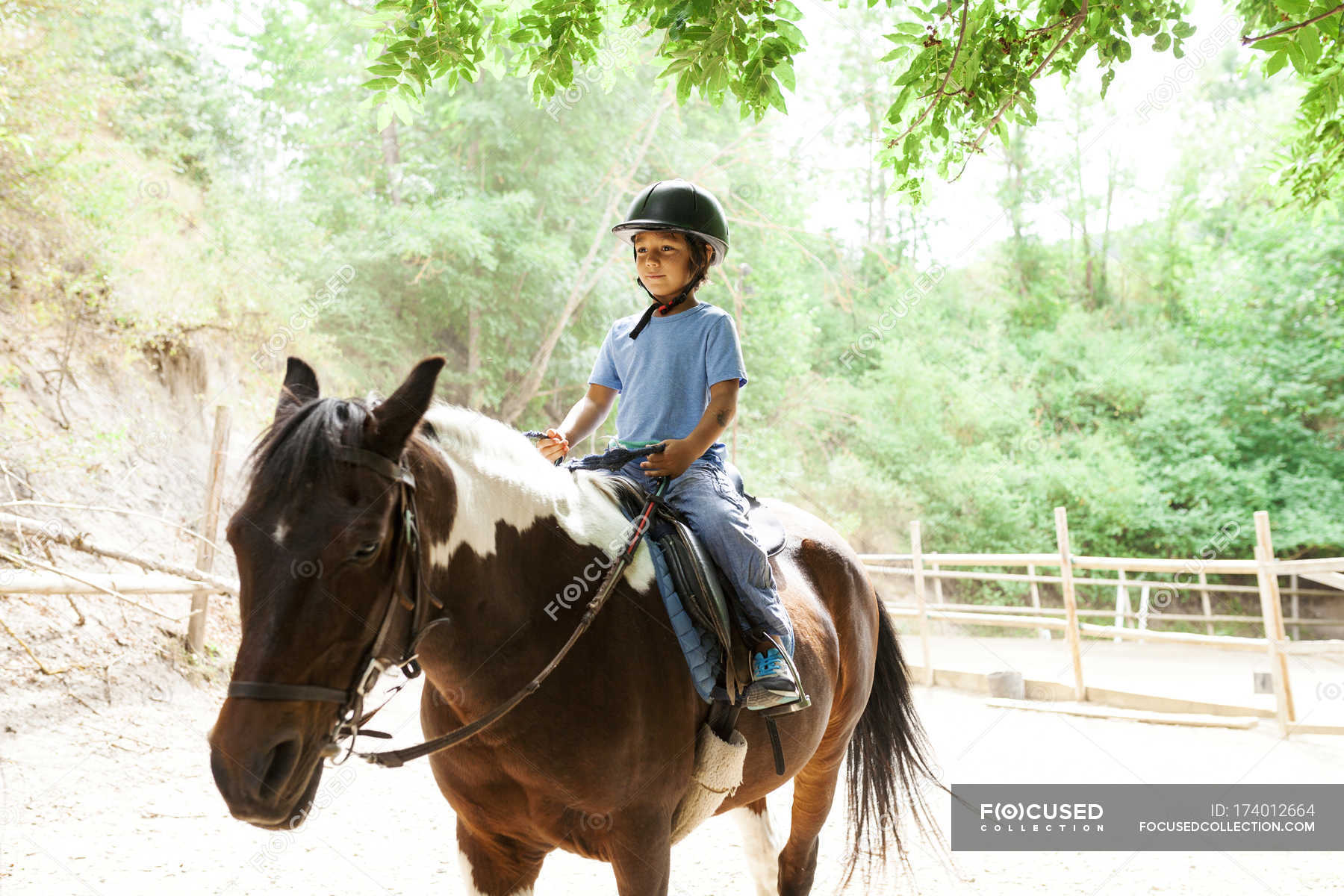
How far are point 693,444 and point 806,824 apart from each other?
5.63 feet

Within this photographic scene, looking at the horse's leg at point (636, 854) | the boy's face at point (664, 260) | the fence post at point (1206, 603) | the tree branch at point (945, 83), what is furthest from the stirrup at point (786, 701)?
the fence post at point (1206, 603)

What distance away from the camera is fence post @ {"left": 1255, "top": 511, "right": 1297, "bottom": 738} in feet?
21.1

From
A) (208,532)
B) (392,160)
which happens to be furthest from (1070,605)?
(392,160)

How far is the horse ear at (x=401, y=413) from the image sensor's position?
1494 mm

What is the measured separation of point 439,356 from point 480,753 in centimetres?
92

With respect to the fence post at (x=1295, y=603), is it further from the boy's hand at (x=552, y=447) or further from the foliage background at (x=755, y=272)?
the boy's hand at (x=552, y=447)

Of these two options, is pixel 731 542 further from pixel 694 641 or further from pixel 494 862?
pixel 494 862

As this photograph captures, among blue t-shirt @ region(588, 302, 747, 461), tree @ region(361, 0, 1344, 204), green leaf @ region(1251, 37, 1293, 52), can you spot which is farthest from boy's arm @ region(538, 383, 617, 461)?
green leaf @ region(1251, 37, 1293, 52)

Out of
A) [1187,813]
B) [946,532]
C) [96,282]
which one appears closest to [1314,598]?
[946,532]


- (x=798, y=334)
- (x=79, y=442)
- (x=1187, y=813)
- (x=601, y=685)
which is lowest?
(x=1187, y=813)

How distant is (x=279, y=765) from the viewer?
1.38 meters

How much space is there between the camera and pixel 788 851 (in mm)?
2996

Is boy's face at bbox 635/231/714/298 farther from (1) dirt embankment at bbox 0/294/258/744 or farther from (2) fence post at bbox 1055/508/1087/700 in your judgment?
(2) fence post at bbox 1055/508/1087/700

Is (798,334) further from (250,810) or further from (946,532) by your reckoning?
(250,810)
